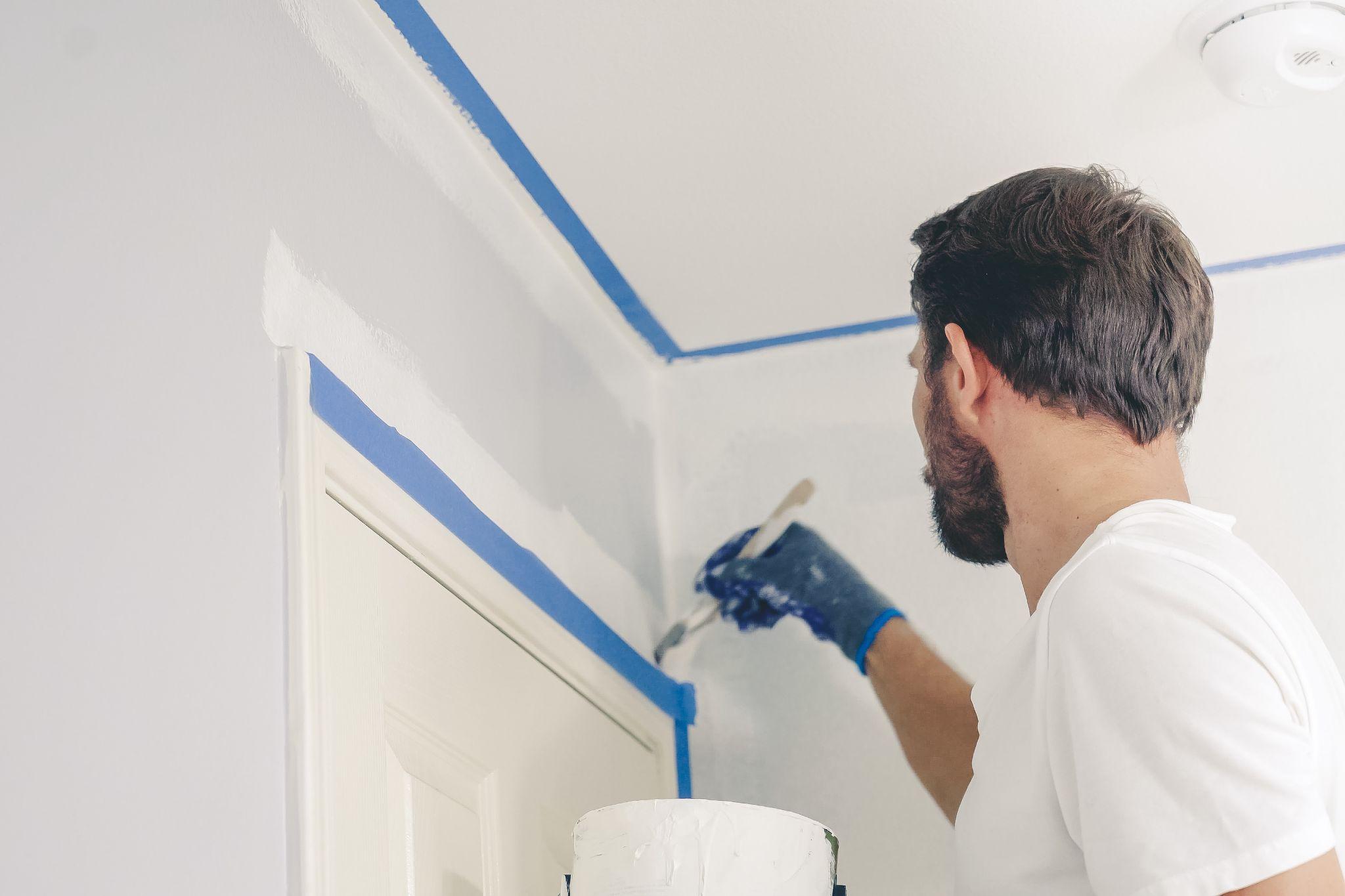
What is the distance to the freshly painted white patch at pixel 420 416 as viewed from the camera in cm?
116

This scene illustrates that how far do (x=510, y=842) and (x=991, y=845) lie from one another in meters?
0.60

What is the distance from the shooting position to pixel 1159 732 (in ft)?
2.96

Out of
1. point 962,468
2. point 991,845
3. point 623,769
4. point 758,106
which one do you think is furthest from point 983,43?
point 623,769

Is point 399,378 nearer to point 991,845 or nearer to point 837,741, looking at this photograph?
point 991,845

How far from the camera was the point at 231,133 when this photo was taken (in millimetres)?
1118

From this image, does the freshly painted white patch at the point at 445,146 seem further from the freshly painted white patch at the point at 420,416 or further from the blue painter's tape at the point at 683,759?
the blue painter's tape at the point at 683,759

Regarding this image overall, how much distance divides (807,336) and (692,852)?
4.54 feet

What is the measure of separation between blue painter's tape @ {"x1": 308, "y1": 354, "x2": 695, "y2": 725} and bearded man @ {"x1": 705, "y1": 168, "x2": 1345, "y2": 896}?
506 millimetres


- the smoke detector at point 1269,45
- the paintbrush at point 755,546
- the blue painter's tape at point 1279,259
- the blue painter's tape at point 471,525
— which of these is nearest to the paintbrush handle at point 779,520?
the paintbrush at point 755,546

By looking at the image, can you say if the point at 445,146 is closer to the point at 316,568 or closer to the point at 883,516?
the point at 316,568

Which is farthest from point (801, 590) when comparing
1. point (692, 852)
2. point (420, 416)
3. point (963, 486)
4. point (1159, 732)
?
point (1159, 732)

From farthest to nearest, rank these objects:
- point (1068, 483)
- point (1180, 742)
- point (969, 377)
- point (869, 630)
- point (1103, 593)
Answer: point (869, 630) < point (969, 377) < point (1068, 483) < point (1103, 593) < point (1180, 742)

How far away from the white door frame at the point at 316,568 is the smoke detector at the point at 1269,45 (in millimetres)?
1117

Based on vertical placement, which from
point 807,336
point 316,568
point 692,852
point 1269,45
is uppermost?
point 807,336
